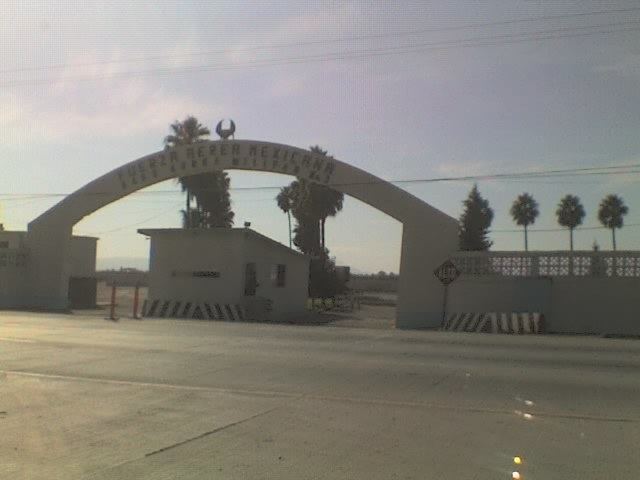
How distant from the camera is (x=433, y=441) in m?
7.69

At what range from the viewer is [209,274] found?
109ft

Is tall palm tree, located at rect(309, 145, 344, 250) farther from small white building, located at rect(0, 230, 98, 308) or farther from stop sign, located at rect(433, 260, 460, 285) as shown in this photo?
stop sign, located at rect(433, 260, 460, 285)

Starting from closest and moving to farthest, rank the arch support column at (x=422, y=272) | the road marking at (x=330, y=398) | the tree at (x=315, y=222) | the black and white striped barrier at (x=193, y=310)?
the road marking at (x=330, y=398)
the arch support column at (x=422, y=272)
the black and white striped barrier at (x=193, y=310)
the tree at (x=315, y=222)

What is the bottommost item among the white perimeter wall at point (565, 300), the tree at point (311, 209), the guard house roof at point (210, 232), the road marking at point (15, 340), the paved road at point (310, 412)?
the paved road at point (310, 412)

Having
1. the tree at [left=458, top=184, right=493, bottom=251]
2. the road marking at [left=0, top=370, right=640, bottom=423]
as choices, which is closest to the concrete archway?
the road marking at [left=0, top=370, right=640, bottom=423]

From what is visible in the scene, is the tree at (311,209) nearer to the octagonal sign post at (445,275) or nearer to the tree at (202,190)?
the tree at (202,190)

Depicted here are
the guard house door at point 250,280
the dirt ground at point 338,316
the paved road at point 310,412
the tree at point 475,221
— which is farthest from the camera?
the tree at point 475,221

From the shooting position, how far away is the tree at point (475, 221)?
64812 millimetres

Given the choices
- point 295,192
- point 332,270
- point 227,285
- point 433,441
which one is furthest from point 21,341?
point 295,192

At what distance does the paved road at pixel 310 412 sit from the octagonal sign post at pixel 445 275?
10.3 meters

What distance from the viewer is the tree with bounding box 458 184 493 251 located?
64812 millimetres

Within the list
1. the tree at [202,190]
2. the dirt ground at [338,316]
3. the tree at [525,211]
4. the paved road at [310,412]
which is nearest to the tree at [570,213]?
the tree at [525,211]

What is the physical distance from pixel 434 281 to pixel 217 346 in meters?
13.2

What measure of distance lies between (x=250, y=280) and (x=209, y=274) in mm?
2102
